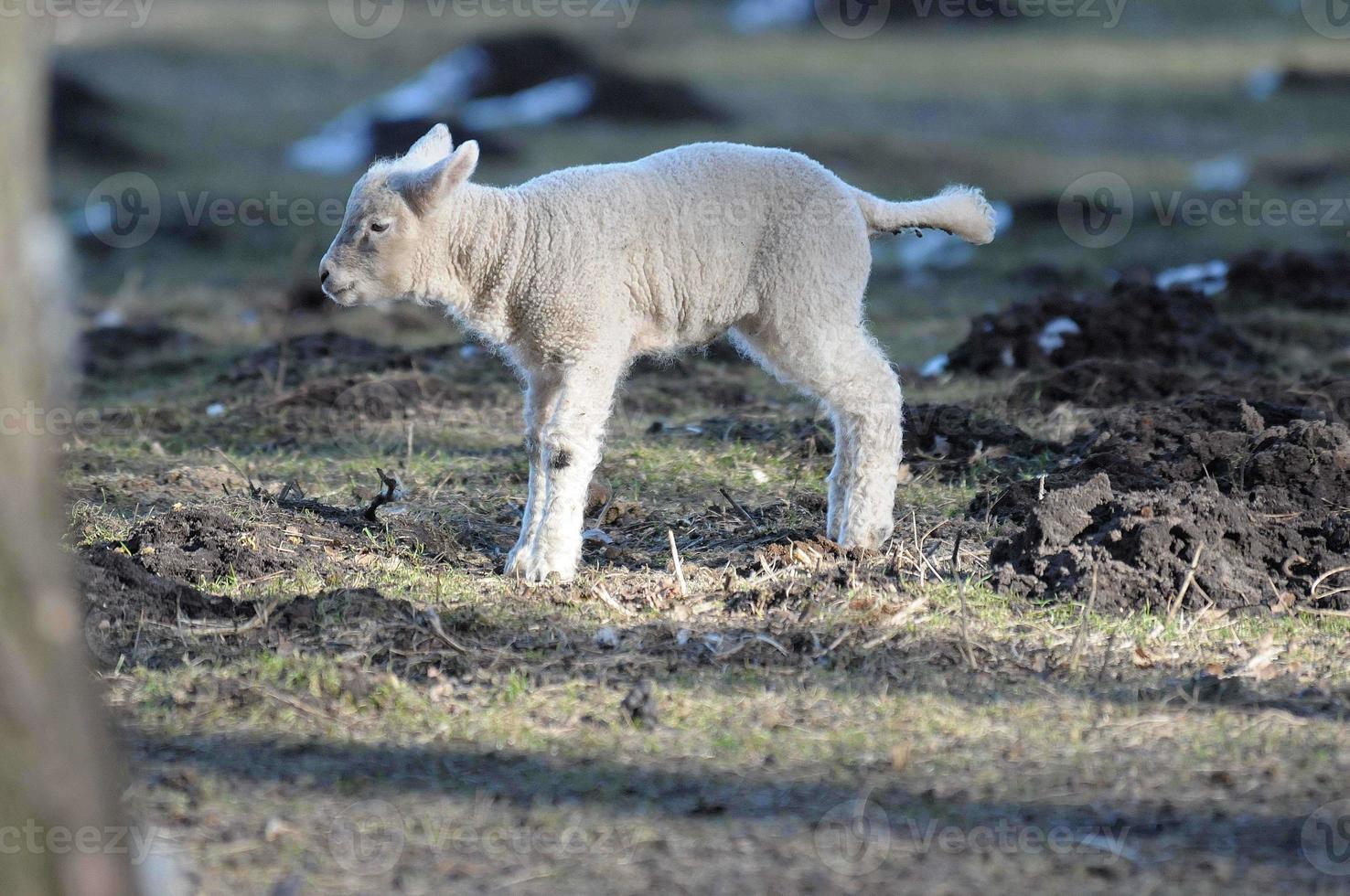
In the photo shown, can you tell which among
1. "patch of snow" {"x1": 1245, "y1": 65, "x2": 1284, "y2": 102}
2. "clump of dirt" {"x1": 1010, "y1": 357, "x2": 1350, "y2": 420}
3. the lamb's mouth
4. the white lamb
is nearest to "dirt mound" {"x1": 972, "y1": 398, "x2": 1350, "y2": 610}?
the white lamb

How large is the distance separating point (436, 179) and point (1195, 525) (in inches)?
137

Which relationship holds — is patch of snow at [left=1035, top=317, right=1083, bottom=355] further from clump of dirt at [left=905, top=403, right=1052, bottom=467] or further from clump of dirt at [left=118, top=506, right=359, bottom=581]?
clump of dirt at [left=118, top=506, right=359, bottom=581]

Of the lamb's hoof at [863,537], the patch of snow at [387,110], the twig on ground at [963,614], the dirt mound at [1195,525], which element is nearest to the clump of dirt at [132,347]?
the lamb's hoof at [863,537]

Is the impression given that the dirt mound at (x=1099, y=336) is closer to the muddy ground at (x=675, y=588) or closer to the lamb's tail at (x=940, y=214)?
the muddy ground at (x=675, y=588)

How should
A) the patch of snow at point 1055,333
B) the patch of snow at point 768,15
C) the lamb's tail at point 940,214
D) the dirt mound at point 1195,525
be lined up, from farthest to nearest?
the patch of snow at point 768,15 → the patch of snow at point 1055,333 → the lamb's tail at point 940,214 → the dirt mound at point 1195,525

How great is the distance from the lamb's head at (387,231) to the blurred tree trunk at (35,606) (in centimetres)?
326

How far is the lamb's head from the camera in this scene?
20.9 feet

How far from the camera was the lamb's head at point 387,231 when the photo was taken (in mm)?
6379

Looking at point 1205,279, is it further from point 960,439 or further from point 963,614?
point 963,614

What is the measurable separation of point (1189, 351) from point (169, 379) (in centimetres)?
840

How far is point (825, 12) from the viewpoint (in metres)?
38.3

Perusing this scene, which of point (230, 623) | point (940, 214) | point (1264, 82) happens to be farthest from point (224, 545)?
point (1264, 82)

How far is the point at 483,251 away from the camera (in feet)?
21.3

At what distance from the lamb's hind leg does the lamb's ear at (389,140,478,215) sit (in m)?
1.49
